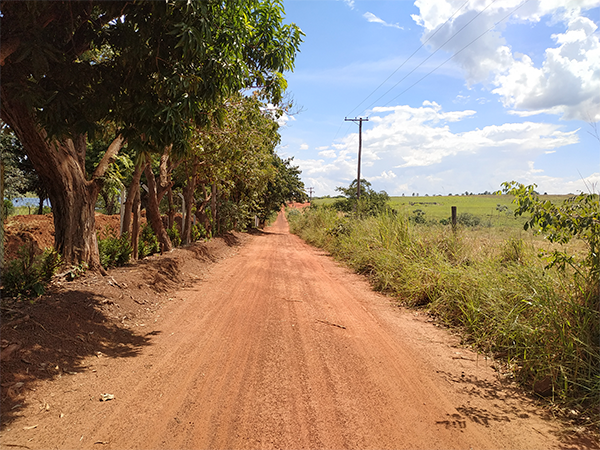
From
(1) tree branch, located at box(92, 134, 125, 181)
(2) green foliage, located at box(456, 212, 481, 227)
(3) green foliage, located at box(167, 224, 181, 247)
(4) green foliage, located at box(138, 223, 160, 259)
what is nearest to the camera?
(1) tree branch, located at box(92, 134, 125, 181)

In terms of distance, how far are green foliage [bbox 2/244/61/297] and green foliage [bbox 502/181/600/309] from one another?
6.73 m

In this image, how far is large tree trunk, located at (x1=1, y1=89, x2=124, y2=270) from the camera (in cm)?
611

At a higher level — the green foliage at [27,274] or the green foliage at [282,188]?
the green foliage at [282,188]

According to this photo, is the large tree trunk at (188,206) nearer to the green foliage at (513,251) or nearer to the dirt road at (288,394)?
the dirt road at (288,394)

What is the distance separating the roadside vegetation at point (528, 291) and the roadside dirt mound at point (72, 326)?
494 cm

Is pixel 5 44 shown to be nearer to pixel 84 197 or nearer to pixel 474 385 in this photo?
pixel 84 197

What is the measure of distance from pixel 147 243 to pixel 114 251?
10.0ft

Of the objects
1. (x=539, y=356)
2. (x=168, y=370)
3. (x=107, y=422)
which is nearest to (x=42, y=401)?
(x=107, y=422)

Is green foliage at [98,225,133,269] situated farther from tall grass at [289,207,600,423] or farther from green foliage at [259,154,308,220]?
green foliage at [259,154,308,220]

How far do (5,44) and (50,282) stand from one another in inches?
137

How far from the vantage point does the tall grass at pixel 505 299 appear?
13.5ft

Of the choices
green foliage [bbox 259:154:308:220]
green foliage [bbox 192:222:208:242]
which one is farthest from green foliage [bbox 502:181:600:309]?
green foliage [bbox 259:154:308:220]

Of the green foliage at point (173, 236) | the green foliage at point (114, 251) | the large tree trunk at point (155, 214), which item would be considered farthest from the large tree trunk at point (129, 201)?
the green foliage at point (173, 236)

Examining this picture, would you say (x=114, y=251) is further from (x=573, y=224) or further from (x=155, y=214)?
(x=573, y=224)
